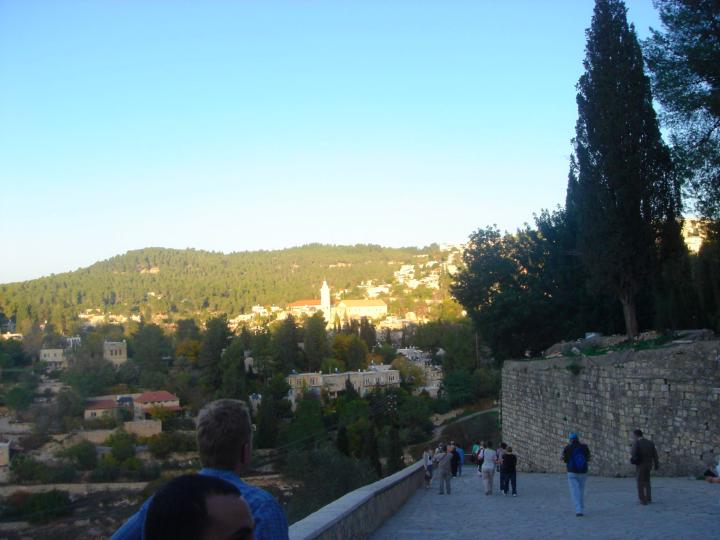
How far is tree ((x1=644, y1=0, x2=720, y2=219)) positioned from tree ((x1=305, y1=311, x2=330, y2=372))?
79.3m

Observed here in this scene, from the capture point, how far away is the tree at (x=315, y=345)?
90.8 metres

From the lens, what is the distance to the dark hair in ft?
4.99

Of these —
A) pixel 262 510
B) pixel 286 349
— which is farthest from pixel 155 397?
pixel 262 510

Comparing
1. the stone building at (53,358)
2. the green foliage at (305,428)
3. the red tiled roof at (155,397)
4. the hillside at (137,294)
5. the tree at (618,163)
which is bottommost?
the green foliage at (305,428)

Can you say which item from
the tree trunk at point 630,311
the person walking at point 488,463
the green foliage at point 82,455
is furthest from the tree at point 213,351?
the person walking at point 488,463

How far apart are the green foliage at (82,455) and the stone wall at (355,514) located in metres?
51.7

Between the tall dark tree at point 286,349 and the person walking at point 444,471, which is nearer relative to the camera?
the person walking at point 444,471

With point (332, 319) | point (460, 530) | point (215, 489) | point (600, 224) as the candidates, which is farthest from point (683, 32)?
point (332, 319)

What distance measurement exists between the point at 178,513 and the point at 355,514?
4.42 meters

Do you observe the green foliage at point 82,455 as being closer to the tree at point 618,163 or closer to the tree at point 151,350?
the tree at point 151,350

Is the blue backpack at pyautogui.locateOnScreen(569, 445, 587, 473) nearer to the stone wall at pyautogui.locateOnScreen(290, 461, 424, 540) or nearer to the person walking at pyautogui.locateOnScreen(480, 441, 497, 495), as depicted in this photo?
the stone wall at pyautogui.locateOnScreen(290, 461, 424, 540)

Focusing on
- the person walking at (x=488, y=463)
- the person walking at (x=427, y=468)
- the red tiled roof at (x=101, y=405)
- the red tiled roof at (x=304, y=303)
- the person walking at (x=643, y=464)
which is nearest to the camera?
the person walking at (x=643, y=464)

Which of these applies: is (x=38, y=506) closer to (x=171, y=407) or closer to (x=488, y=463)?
(x=171, y=407)

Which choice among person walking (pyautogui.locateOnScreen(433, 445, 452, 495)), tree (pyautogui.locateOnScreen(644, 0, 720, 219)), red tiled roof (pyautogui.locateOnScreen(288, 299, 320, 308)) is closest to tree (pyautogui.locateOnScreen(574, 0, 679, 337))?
tree (pyautogui.locateOnScreen(644, 0, 720, 219))
